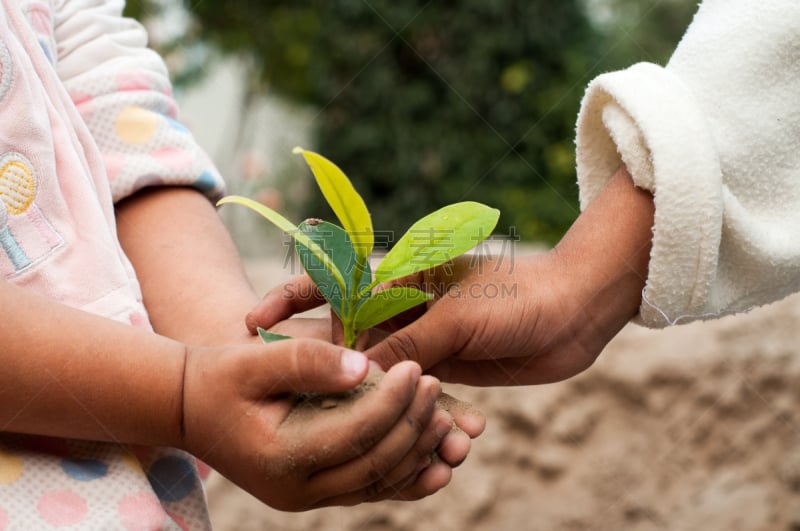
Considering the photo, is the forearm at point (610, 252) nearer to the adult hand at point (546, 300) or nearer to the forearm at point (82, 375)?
the adult hand at point (546, 300)

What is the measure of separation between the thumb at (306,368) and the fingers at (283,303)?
174 mm

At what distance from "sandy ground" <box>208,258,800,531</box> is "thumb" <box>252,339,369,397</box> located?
3.88ft

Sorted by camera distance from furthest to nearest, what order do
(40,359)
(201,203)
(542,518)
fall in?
(542,518), (201,203), (40,359)

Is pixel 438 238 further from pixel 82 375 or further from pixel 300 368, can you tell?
pixel 82 375

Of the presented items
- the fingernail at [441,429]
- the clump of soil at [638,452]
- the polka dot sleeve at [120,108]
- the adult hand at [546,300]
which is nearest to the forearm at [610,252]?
the adult hand at [546,300]

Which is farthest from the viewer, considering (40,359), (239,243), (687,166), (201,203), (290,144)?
(290,144)

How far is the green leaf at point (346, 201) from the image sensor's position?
2.27 ft

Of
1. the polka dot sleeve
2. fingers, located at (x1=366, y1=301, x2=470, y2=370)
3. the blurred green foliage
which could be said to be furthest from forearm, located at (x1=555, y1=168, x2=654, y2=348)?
the blurred green foliage

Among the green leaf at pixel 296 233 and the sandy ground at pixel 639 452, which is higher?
the green leaf at pixel 296 233

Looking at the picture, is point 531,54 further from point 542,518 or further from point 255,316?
point 255,316

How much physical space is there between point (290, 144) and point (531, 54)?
207 cm

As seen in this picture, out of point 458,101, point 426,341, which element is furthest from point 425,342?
point 458,101

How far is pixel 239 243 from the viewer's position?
4.82 m

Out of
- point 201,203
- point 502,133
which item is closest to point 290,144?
point 502,133
